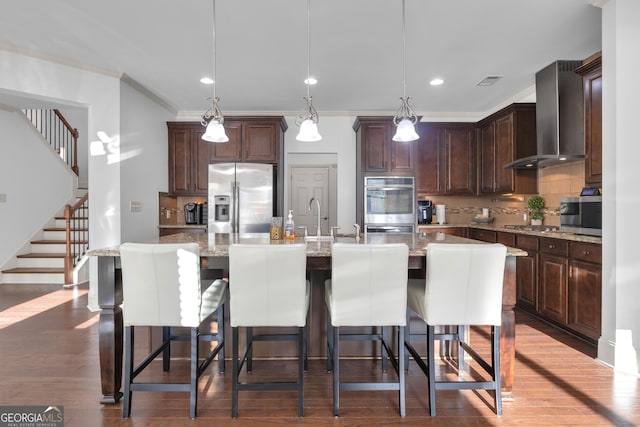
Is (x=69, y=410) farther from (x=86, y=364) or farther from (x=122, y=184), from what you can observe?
(x=122, y=184)

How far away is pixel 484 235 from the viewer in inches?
183

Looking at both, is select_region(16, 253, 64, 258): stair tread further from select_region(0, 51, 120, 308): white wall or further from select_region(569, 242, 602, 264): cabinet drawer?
select_region(569, 242, 602, 264): cabinet drawer

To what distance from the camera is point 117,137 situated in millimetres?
3947

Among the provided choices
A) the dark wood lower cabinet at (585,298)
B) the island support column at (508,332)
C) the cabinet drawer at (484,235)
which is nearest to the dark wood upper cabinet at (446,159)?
the cabinet drawer at (484,235)

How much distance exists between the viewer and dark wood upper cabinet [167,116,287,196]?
516cm

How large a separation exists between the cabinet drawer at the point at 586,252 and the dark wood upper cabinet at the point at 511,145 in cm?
164

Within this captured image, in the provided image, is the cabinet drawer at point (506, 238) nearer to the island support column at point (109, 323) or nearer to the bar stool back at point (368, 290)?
the bar stool back at point (368, 290)

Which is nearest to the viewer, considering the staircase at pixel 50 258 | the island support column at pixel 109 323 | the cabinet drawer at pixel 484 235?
the island support column at pixel 109 323

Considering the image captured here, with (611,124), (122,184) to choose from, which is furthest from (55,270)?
(611,124)

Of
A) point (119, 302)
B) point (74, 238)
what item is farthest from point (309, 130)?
point (74, 238)

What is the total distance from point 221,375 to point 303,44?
9.47 feet

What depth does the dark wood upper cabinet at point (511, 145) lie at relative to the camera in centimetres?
445

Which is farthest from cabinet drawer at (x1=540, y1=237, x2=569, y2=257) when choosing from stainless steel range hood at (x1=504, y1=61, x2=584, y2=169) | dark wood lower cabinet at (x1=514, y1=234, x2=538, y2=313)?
stainless steel range hood at (x1=504, y1=61, x2=584, y2=169)

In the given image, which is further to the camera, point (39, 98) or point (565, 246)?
point (39, 98)
